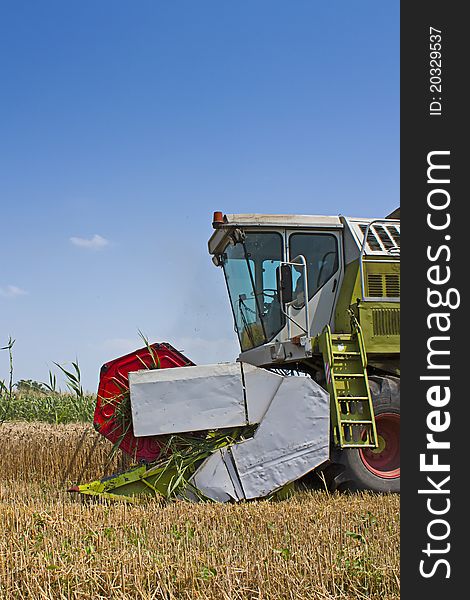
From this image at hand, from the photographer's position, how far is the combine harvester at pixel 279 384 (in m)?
5.44

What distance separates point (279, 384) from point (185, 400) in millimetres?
724

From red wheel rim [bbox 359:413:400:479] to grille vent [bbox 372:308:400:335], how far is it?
2.48ft

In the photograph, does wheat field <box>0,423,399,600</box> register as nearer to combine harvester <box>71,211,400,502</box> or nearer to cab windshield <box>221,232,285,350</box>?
combine harvester <box>71,211,400,502</box>

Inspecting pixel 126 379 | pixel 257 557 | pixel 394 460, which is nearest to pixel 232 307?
pixel 126 379

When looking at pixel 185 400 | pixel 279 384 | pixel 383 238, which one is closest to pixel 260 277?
pixel 383 238

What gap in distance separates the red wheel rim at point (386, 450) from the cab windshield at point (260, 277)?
3.99 ft

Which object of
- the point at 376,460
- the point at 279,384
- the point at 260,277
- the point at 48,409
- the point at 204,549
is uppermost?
the point at 260,277

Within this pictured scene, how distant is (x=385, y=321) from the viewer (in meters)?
6.46

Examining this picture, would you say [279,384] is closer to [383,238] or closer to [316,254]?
[316,254]

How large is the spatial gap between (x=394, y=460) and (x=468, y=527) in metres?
Answer: 3.61

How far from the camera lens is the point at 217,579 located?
3127mm

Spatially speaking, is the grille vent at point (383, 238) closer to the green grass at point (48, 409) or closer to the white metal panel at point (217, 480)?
the white metal panel at point (217, 480)

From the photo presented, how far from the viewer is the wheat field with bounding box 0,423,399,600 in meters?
3.09

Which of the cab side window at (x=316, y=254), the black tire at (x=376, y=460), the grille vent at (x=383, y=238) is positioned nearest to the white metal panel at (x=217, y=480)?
the black tire at (x=376, y=460)
